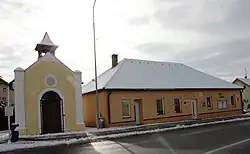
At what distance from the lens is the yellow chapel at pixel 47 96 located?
21750 millimetres

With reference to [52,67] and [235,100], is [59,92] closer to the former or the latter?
[52,67]

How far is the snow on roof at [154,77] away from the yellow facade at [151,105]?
0.62m

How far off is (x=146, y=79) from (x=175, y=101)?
12.1ft

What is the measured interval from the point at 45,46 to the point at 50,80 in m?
3.27

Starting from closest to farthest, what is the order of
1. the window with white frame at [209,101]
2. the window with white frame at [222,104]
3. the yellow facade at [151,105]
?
the yellow facade at [151,105], the window with white frame at [209,101], the window with white frame at [222,104]

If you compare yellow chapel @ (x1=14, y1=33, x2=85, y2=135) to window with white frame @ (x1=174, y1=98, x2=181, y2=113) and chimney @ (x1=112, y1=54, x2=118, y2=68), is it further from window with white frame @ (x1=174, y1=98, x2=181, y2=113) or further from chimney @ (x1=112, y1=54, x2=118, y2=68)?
window with white frame @ (x1=174, y1=98, x2=181, y2=113)

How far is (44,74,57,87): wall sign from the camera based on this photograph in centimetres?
2302

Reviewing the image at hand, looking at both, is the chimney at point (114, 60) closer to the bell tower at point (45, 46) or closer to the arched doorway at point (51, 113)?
the bell tower at point (45, 46)

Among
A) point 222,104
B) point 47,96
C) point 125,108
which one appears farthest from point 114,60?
point 222,104

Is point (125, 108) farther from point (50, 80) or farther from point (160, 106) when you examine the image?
point (50, 80)

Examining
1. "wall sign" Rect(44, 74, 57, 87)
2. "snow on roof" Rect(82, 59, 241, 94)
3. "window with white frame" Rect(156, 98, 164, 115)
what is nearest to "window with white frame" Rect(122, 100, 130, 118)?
"snow on roof" Rect(82, 59, 241, 94)

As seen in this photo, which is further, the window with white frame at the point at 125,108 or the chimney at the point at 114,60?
the chimney at the point at 114,60

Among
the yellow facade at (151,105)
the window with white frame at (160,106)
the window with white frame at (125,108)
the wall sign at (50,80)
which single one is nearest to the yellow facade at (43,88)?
the wall sign at (50,80)

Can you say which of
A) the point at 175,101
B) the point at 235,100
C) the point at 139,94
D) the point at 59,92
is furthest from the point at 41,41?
the point at 235,100
